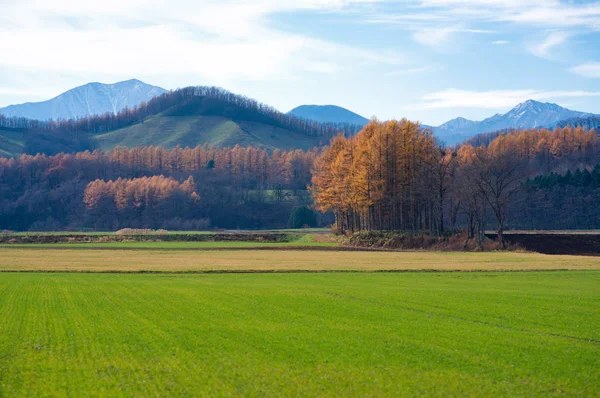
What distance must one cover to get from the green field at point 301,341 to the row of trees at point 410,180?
4671 cm

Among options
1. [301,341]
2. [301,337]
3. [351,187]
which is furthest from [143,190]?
[301,341]

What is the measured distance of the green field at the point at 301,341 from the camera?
1462 cm

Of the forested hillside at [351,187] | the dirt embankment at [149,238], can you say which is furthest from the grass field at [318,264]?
the dirt embankment at [149,238]

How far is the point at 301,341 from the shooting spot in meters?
19.6

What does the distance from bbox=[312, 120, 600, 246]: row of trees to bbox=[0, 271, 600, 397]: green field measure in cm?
4671

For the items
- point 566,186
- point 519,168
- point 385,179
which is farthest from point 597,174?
point 385,179

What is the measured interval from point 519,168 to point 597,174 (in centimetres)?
4829

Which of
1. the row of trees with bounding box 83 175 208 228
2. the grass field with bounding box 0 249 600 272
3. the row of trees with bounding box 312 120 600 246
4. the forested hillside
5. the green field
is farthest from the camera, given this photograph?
the row of trees with bounding box 83 175 208 228

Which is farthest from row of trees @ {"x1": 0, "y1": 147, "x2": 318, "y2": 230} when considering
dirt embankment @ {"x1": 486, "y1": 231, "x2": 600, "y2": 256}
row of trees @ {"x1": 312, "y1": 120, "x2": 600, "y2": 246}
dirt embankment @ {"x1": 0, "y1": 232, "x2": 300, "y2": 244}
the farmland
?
the farmland

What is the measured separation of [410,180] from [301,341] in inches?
2792

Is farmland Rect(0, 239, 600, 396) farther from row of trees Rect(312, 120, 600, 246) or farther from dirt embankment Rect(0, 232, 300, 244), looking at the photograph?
dirt embankment Rect(0, 232, 300, 244)

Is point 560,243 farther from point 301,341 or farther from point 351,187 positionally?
point 301,341

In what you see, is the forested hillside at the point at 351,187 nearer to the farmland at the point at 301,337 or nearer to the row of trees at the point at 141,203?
the row of trees at the point at 141,203

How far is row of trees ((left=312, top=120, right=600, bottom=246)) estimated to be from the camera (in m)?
80.4
